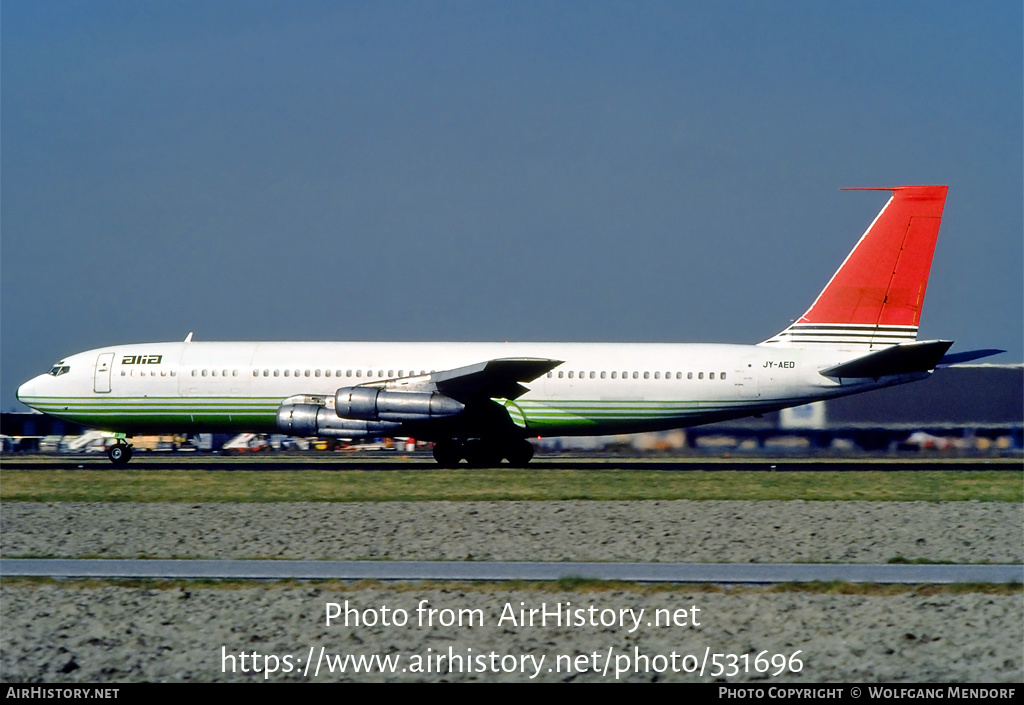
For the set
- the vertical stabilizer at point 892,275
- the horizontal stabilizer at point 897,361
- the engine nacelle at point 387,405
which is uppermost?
the vertical stabilizer at point 892,275

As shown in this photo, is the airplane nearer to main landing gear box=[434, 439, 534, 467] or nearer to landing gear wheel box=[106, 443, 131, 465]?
main landing gear box=[434, 439, 534, 467]

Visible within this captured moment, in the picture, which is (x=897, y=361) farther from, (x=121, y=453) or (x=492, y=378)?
(x=121, y=453)

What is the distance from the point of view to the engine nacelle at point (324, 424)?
3231 centimetres

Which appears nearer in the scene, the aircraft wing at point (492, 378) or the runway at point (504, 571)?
the runway at point (504, 571)

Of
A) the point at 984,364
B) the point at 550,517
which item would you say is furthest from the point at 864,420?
the point at 550,517

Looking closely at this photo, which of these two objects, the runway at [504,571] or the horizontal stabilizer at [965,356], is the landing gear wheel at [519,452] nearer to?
the horizontal stabilizer at [965,356]

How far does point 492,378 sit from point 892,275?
1184cm

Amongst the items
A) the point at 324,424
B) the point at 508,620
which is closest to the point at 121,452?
the point at 324,424

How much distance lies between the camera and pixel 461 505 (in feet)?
72.8

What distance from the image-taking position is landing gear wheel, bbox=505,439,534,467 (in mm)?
34156

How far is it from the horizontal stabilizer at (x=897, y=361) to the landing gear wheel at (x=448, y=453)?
35.3ft

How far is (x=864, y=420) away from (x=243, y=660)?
48.0m

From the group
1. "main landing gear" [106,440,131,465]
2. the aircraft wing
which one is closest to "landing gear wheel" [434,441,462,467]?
the aircraft wing

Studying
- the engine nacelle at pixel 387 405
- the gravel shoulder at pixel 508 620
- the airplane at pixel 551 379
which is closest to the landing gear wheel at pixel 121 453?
the airplane at pixel 551 379
